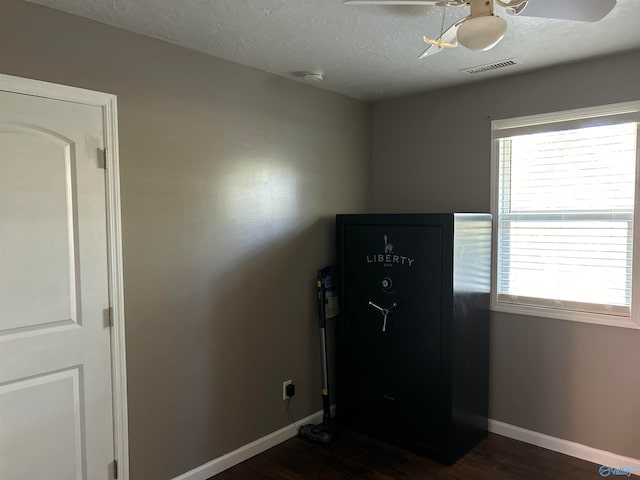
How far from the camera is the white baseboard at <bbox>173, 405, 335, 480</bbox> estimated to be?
2.71m

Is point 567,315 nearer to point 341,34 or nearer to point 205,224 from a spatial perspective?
point 341,34

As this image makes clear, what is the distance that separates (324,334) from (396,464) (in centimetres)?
96

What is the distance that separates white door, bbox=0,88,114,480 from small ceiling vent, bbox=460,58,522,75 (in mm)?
2251

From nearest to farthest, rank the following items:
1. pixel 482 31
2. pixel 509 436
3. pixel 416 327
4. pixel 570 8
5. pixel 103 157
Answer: pixel 482 31 < pixel 570 8 < pixel 103 157 < pixel 416 327 < pixel 509 436

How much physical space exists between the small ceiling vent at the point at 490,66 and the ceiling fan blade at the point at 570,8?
3.98 ft

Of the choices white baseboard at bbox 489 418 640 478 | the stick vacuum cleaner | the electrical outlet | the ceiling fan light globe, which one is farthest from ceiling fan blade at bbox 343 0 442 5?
white baseboard at bbox 489 418 640 478

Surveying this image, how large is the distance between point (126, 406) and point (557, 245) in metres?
2.77

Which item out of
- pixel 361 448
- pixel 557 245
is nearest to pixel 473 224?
pixel 557 245

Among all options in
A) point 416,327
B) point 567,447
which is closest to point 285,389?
point 416,327

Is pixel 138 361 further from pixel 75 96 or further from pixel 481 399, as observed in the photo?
pixel 481 399

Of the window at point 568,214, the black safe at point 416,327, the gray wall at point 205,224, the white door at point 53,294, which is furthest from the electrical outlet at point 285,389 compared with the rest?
the window at point 568,214

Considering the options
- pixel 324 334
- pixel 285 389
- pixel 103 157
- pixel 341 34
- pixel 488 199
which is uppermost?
pixel 341 34

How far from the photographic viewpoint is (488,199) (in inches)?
129

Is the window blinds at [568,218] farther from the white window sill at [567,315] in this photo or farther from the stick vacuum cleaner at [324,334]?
the stick vacuum cleaner at [324,334]
